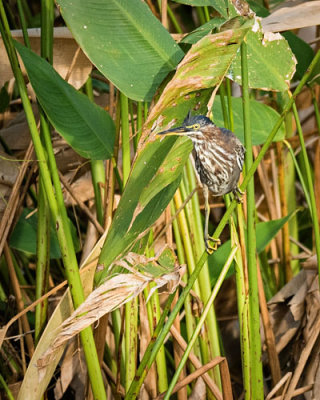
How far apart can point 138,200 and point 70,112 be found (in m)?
0.38

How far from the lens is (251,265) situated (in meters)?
1.36

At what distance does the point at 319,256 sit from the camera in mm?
1618

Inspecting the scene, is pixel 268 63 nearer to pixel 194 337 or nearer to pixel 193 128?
pixel 193 128

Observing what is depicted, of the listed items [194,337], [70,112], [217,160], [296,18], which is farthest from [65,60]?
[194,337]

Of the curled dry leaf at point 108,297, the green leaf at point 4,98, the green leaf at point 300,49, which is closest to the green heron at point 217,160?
the curled dry leaf at point 108,297

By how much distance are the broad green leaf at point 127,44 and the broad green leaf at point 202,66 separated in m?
0.18

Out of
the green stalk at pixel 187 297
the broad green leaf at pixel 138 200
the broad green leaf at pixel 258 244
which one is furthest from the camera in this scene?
the broad green leaf at pixel 258 244

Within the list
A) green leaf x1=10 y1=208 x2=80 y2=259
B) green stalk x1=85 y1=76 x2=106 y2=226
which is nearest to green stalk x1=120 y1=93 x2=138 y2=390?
→ green stalk x1=85 y1=76 x2=106 y2=226

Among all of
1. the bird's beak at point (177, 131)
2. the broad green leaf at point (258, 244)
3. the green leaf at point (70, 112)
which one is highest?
the green leaf at point (70, 112)

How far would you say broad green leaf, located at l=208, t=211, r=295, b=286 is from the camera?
196cm

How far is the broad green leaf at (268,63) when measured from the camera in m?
1.54

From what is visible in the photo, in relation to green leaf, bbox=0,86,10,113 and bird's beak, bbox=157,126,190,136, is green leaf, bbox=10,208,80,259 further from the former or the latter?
bird's beak, bbox=157,126,190,136

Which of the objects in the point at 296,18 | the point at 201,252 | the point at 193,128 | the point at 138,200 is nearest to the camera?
the point at 138,200

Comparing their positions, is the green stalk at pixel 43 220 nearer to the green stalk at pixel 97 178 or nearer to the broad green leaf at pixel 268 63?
the green stalk at pixel 97 178
